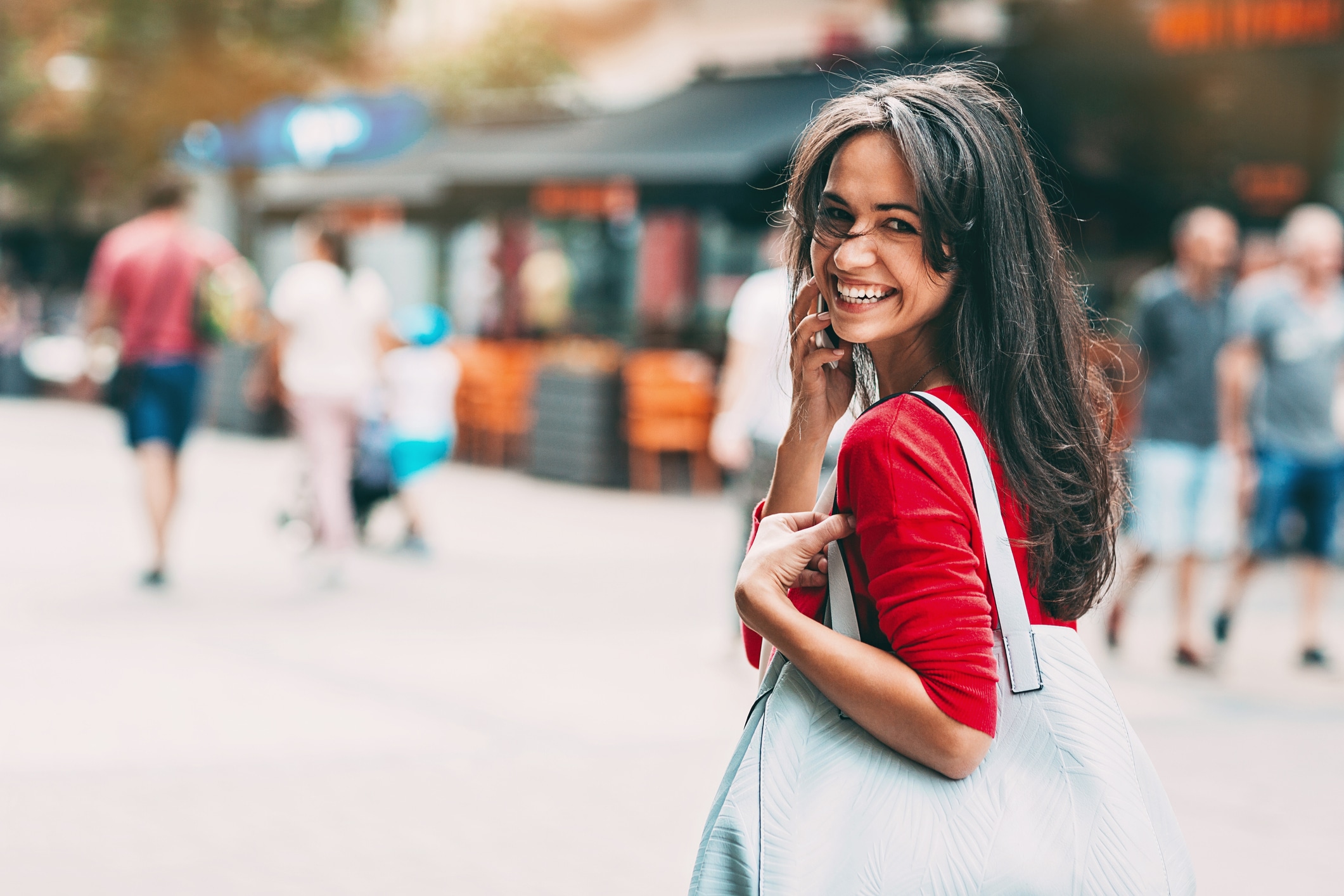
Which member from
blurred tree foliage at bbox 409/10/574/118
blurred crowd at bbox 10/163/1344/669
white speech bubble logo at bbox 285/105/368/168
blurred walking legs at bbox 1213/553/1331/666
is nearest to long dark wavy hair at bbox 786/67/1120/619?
blurred crowd at bbox 10/163/1344/669

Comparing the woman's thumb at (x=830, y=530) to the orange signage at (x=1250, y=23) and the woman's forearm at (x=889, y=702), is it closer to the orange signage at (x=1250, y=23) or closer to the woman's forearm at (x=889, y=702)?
the woman's forearm at (x=889, y=702)

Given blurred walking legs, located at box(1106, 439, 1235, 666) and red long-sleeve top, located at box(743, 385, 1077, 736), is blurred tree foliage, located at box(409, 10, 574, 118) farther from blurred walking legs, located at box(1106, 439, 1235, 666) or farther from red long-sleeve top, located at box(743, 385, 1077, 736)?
red long-sleeve top, located at box(743, 385, 1077, 736)

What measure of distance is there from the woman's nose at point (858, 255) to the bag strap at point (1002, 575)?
0.65 ft

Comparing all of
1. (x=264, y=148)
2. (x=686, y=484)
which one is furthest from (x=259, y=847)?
(x=264, y=148)

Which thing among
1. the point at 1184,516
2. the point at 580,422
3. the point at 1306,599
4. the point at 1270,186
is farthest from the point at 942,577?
the point at 1270,186

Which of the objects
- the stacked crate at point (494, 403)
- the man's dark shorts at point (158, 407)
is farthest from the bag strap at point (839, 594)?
the stacked crate at point (494, 403)

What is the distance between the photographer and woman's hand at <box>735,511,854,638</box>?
5.33 feet

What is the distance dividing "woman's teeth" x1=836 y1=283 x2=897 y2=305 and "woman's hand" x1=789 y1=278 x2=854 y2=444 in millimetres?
88

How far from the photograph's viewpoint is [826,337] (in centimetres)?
187

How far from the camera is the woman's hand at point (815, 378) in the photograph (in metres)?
1.84

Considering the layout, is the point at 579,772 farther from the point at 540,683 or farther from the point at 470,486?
the point at 470,486

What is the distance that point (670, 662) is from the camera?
21.9 feet

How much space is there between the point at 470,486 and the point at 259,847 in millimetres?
9446

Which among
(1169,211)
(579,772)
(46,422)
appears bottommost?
(46,422)
